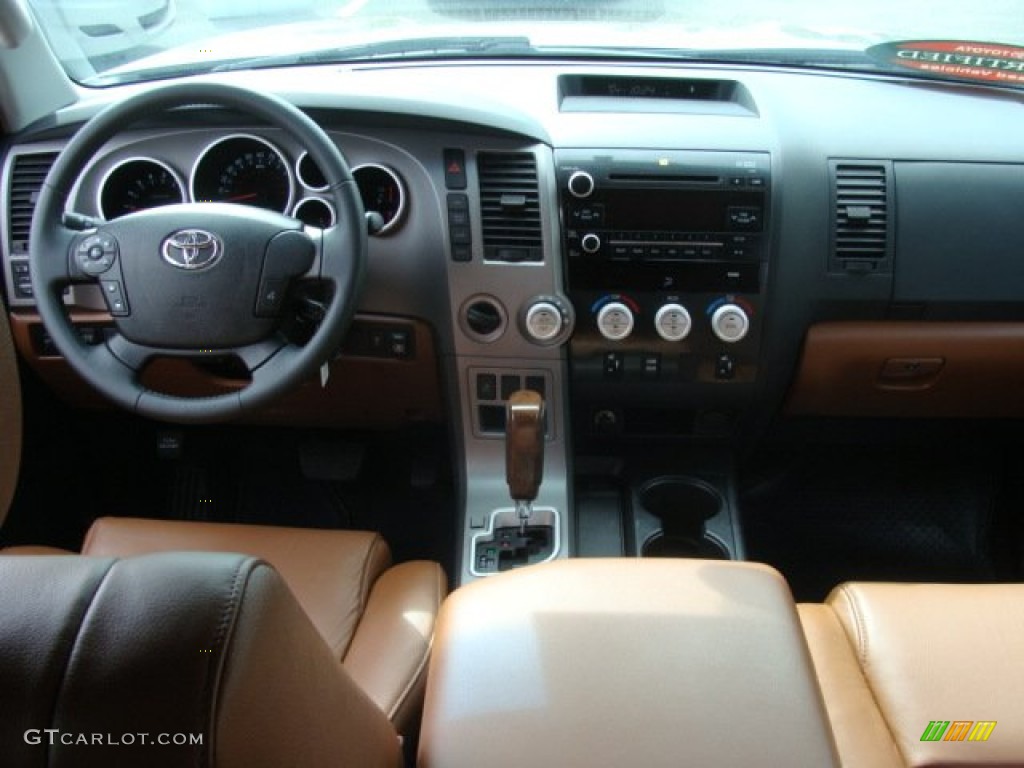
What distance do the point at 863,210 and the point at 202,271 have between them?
1202 mm

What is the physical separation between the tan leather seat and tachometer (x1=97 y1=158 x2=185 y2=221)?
1392 mm

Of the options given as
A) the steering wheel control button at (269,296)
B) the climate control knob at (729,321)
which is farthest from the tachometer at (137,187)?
the climate control knob at (729,321)

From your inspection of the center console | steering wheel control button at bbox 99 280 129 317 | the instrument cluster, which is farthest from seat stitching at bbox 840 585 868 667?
steering wheel control button at bbox 99 280 129 317

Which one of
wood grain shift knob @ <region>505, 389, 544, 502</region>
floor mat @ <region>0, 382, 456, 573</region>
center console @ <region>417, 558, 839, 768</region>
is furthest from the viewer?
floor mat @ <region>0, 382, 456, 573</region>

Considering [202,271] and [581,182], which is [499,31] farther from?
[202,271]

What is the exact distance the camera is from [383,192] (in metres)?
1.68

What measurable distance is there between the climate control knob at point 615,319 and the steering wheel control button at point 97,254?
0.88 m

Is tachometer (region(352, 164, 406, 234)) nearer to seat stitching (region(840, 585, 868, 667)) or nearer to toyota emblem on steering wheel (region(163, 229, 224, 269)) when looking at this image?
toyota emblem on steering wheel (region(163, 229, 224, 269))

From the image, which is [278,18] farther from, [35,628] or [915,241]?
[35,628]

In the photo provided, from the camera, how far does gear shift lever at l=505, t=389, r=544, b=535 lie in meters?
1.60

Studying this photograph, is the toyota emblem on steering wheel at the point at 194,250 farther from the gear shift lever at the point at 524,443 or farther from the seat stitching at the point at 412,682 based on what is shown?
the seat stitching at the point at 412,682

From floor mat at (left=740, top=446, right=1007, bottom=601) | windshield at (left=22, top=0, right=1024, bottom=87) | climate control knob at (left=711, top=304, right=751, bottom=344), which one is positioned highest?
windshield at (left=22, top=0, right=1024, bottom=87)

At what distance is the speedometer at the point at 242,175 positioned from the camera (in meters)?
1.64

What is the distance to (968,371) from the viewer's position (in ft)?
5.93
